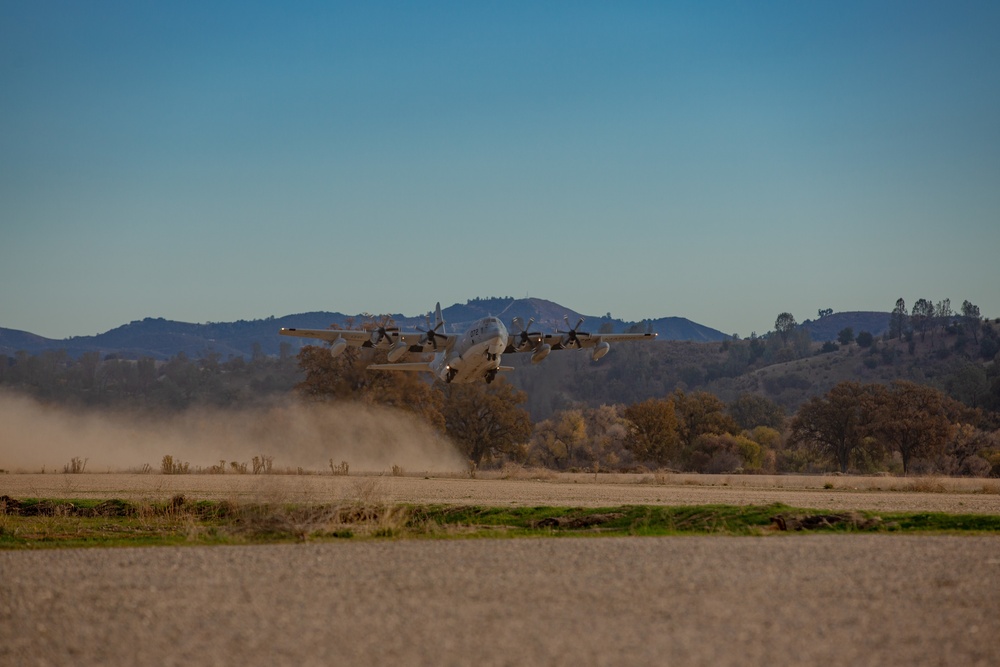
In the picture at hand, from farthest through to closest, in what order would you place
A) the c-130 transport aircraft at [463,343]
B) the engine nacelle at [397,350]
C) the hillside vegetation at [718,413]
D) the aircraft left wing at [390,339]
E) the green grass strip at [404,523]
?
the hillside vegetation at [718,413], the engine nacelle at [397,350], the aircraft left wing at [390,339], the c-130 transport aircraft at [463,343], the green grass strip at [404,523]

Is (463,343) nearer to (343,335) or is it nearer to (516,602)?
(343,335)

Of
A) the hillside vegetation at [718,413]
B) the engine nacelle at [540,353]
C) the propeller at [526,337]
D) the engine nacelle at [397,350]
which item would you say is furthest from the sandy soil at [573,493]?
the hillside vegetation at [718,413]

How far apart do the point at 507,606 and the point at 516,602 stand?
11.8 inches

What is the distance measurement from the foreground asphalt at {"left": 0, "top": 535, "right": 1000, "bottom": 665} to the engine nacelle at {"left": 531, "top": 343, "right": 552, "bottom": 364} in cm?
3533

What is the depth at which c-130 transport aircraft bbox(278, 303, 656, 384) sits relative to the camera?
170ft

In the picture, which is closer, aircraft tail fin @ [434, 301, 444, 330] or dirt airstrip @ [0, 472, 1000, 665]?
dirt airstrip @ [0, 472, 1000, 665]

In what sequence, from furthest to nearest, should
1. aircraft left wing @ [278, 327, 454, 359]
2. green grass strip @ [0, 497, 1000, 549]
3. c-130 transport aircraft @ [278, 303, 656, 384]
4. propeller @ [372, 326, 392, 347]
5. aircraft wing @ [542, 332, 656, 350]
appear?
aircraft wing @ [542, 332, 656, 350]
propeller @ [372, 326, 392, 347]
aircraft left wing @ [278, 327, 454, 359]
c-130 transport aircraft @ [278, 303, 656, 384]
green grass strip @ [0, 497, 1000, 549]

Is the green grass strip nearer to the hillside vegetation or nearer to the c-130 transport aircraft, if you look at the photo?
the c-130 transport aircraft

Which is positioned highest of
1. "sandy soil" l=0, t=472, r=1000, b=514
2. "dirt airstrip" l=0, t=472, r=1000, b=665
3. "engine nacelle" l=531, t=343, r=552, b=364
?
"engine nacelle" l=531, t=343, r=552, b=364

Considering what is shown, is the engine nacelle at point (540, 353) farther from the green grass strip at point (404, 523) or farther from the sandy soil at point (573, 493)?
the green grass strip at point (404, 523)

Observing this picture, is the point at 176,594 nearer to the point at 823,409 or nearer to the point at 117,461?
the point at 117,461

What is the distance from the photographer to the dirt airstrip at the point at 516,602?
461 inches

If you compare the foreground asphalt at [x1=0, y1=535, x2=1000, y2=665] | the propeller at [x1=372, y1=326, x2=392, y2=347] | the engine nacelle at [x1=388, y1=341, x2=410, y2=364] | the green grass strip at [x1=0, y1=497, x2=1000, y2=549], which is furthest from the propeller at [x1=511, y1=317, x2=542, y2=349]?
the foreground asphalt at [x1=0, y1=535, x2=1000, y2=665]

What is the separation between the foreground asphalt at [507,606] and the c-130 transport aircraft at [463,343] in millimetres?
31717
